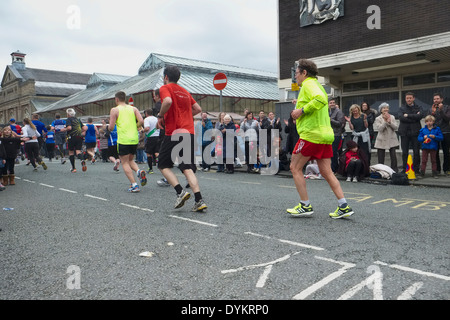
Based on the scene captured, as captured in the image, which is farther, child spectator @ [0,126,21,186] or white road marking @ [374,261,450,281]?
child spectator @ [0,126,21,186]

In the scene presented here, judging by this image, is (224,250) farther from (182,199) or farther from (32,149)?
(32,149)

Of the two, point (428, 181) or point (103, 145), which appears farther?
point (103, 145)

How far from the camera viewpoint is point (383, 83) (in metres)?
16.1

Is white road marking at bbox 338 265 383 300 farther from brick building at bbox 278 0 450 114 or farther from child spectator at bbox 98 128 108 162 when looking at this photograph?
child spectator at bbox 98 128 108 162

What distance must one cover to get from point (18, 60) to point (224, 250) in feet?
280

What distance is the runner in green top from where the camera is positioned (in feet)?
16.8

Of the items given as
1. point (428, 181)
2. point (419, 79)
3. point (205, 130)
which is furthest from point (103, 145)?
point (428, 181)

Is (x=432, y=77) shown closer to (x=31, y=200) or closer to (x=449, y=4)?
(x=449, y=4)

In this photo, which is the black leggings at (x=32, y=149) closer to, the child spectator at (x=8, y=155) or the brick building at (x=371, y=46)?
the child spectator at (x=8, y=155)

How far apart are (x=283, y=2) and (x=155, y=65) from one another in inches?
918

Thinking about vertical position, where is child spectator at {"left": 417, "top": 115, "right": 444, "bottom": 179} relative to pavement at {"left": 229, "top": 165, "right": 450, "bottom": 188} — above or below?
above

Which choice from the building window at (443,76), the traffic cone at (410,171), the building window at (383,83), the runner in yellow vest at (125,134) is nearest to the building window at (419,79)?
the building window at (443,76)

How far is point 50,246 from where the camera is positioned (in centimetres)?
414

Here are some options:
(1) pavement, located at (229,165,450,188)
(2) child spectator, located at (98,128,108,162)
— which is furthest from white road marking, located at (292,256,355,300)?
(2) child spectator, located at (98,128,108,162)
